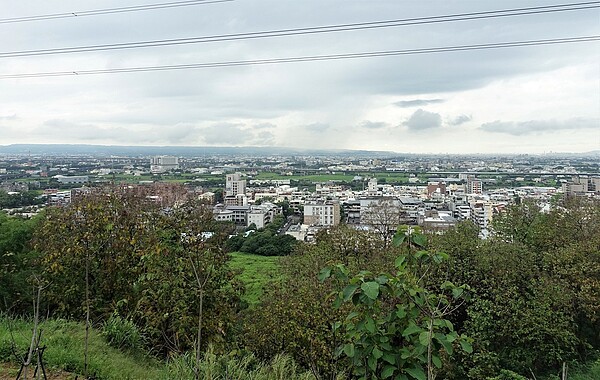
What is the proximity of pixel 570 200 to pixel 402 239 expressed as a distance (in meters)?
14.0

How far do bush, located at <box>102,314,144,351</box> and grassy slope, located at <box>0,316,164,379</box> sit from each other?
130 millimetres

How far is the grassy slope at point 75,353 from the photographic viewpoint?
3.82 meters

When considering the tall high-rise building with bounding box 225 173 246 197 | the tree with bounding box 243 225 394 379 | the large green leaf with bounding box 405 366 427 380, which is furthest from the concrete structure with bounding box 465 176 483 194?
the large green leaf with bounding box 405 366 427 380

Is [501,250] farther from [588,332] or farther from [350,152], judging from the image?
[350,152]

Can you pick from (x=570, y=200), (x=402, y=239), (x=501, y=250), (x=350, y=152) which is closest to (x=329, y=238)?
(x=501, y=250)

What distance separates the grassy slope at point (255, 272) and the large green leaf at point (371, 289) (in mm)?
8431

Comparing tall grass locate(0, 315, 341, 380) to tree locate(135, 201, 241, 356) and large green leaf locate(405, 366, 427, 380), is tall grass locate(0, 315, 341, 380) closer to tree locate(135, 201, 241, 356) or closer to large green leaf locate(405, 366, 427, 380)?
tree locate(135, 201, 241, 356)

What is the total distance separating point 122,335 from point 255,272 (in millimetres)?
13039

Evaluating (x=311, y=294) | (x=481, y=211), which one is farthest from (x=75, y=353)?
(x=481, y=211)

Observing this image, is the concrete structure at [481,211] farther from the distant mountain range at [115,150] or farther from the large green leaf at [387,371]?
the distant mountain range at [115,150]

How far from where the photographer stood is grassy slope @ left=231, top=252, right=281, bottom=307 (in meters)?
12.8

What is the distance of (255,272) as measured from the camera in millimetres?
17875

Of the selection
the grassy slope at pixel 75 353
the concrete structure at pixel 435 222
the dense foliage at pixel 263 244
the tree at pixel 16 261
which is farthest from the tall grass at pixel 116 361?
the dense foliage at pixel 263 244

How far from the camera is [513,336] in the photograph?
8461mm
